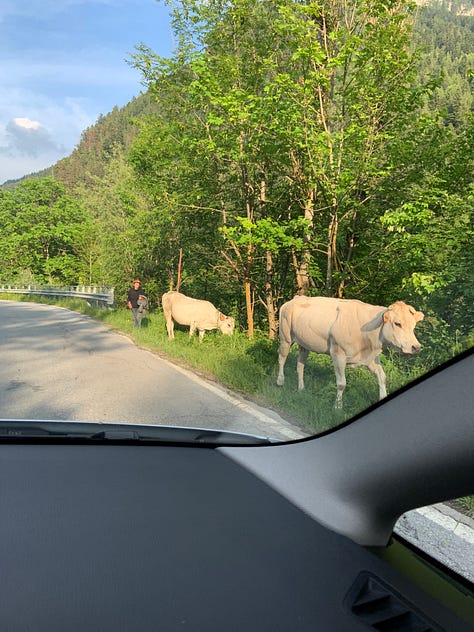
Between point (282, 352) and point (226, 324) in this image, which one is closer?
point (282, 352)

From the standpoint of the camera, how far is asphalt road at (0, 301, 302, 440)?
5.91m

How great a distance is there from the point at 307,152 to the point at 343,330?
14.8ft

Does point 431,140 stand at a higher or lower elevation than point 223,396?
higher

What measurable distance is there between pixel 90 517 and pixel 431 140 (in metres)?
10.9

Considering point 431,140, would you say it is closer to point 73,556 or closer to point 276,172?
point 276,172

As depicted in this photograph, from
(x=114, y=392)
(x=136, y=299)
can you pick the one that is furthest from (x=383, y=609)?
(x=136, y=299)

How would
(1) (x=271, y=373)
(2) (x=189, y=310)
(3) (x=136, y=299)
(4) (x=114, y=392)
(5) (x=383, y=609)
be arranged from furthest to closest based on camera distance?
(3) (x=136, y=299) < (2) (x=189, y=310) < (1) (x=271, y=373) < (4) (x=114, y=392) < (5) (x=383, y=609)

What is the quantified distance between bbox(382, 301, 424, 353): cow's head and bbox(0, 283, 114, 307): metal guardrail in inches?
718

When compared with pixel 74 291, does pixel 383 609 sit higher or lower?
higher

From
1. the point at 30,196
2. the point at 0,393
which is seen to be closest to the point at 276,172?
the point at 0,393

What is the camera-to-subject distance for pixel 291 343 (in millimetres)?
9102

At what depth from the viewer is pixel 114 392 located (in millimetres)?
7227

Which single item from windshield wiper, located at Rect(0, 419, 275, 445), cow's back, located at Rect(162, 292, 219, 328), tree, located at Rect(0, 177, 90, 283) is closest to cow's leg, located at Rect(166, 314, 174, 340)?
cow's back, located at Rect(162, 292, 219, 328)

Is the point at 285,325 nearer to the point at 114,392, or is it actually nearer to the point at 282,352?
the point at 282,352
